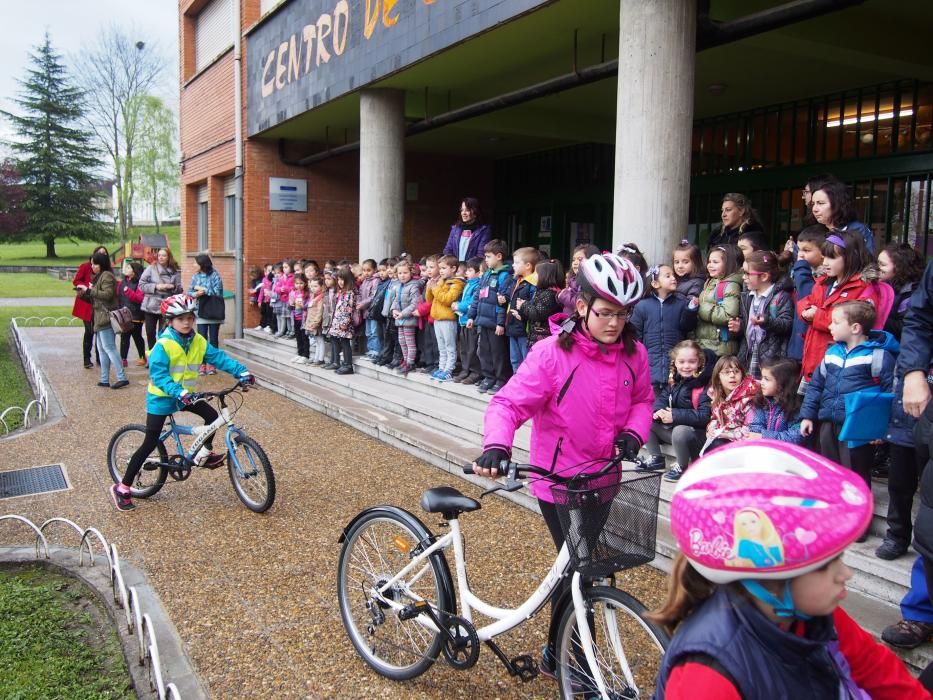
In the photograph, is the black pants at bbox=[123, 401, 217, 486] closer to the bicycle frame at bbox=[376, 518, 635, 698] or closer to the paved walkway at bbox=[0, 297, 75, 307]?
the bicycle frame at bbox=[376, 518, 635, 698]

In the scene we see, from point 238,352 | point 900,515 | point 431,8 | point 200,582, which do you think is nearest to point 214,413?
point 200,582

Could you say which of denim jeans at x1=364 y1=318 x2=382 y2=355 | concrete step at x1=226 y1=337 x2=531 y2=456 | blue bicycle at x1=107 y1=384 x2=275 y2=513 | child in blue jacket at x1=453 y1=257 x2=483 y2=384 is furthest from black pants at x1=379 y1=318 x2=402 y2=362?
blue bicycle at x1=107 y1=384 x2=275 y2=513

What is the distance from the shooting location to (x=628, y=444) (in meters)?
3.05

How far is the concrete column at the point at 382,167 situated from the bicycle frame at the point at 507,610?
8.95 metres

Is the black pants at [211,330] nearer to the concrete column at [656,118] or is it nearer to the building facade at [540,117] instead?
the building facade at [540,117]

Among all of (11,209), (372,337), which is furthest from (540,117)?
(11,209)

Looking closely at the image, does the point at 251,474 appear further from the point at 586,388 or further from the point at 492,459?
the point at 492,459

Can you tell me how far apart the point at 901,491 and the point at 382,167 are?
30.1 ft

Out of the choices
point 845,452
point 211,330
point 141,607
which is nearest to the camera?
point 141,607

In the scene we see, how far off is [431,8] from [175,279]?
6477mm

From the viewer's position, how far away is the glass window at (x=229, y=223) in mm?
18672

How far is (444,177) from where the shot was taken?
61.4 feet

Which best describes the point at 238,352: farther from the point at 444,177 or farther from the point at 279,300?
the point at 444,177

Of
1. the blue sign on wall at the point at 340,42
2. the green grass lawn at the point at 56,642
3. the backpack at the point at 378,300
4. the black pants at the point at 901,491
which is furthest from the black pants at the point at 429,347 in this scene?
the black pants at the point at 901,491
